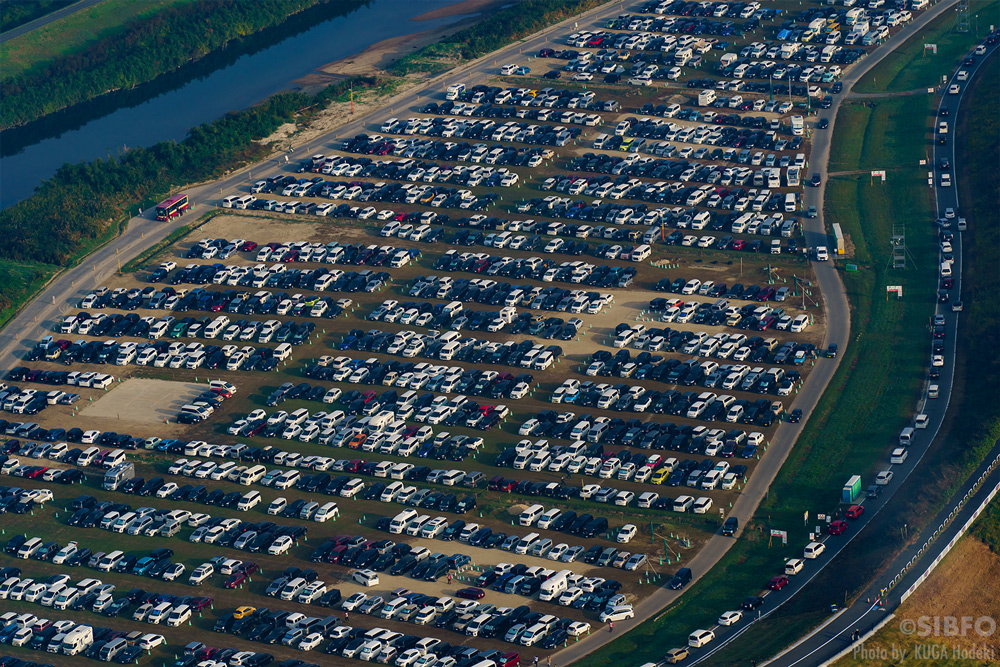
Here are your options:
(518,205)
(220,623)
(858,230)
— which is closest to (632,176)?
(518,205)

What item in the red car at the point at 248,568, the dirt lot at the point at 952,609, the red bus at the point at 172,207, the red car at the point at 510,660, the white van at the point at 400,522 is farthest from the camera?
the red bus at the point at 172,207

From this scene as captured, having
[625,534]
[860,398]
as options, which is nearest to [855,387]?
[860,398]

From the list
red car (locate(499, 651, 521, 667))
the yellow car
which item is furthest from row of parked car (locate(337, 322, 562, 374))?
red car (locate(499, 651, 521, 667))

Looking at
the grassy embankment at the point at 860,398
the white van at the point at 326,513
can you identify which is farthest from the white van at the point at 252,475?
the grassy embankment at the point at 860,398

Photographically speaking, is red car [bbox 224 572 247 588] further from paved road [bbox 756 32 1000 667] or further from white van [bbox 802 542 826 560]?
white van [bbox 802 542 826 560]

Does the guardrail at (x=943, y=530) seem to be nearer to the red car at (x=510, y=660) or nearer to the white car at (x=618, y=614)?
the white car at (x=618, y=614)

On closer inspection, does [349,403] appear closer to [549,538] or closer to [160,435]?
[160,435]
